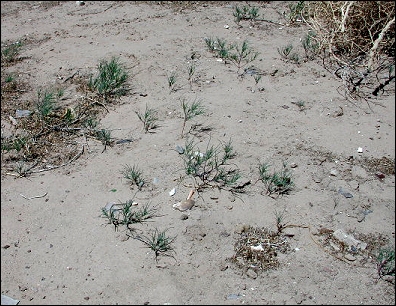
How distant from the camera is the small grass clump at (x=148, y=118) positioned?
390 centimetres

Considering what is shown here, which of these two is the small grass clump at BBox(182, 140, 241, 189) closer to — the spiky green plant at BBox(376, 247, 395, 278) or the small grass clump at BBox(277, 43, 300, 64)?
the spiky green plant at BBox(376, 247, 395, 278)

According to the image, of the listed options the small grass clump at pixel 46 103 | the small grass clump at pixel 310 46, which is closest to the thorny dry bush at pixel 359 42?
the small grass clump at pixel 310 46

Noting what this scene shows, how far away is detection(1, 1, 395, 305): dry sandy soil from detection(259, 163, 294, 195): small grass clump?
0.04m

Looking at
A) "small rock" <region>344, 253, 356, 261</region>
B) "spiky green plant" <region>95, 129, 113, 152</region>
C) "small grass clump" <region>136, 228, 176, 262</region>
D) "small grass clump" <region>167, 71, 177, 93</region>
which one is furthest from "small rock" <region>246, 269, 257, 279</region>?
"small grass clump" <region>167, 71, 177, 93</region>

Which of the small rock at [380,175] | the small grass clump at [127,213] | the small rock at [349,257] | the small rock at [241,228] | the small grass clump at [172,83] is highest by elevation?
the small grass clump at [172,83]

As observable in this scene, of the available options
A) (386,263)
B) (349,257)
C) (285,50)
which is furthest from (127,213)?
(285,50)

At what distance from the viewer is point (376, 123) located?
156 inches

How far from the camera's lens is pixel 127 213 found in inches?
123

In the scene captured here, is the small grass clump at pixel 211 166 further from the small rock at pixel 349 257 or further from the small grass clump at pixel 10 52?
the small grass clump at pixel 10 52

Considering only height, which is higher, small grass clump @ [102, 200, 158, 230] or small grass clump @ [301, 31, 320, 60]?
small grass clump @ [301, 31, 320, 60]

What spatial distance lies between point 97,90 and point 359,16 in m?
2.73

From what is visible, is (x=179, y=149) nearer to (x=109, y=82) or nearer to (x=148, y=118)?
(x=148, y=118)

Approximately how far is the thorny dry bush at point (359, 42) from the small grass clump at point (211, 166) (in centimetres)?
148

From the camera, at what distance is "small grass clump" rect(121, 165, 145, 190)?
3352 mm
